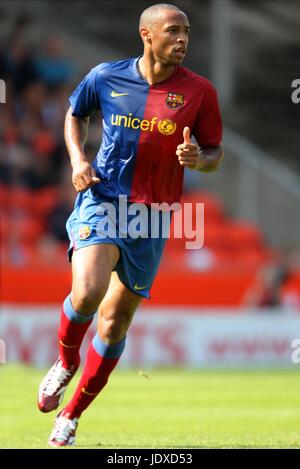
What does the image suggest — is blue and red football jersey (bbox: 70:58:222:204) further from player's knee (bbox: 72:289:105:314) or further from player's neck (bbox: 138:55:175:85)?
player's knee (bbox: 72:289:105:314)

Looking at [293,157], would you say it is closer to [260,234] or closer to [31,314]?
[260,234]

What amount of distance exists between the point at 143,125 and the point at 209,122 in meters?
0.47

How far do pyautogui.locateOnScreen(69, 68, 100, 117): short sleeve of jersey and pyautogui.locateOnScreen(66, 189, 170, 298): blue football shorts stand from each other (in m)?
0.55

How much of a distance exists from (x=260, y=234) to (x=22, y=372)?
7098mm

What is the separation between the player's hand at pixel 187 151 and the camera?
6910mm

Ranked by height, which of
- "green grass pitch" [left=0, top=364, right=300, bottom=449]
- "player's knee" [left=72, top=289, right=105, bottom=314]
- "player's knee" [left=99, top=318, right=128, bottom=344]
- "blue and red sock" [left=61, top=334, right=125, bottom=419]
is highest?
"player's knee" [left=72, top=289, right=105, bottom=314]

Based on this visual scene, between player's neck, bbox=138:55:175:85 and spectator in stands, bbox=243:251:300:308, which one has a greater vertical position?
player's neck, bbox=138:55:175:85

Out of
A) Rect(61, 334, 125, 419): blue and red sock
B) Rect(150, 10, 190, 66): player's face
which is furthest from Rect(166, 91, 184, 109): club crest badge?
Rect(61, 334, 125, 419): blue and red sock

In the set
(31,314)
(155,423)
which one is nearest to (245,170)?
(31,314)

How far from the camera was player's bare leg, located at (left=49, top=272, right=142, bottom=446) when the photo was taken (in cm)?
738

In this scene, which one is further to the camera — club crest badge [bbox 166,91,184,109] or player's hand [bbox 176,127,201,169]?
club crest badge [bbox 166,91,184,109]

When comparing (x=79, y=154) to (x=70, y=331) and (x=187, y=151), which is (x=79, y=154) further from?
(x=70, y=331)

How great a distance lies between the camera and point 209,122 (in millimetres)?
7512

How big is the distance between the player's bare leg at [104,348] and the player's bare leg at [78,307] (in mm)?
123
